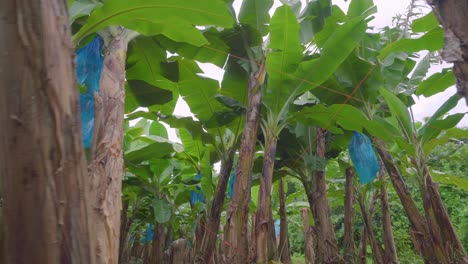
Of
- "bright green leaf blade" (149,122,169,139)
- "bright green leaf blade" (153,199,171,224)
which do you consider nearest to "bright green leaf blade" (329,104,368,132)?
"bright green leaf blade" (153,199,171,224)

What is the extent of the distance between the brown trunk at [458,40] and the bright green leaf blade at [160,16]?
1.37 metres

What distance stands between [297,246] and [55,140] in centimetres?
1101

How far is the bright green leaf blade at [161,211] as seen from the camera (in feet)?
13.1

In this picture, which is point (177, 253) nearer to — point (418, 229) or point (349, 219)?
point (349, 219)

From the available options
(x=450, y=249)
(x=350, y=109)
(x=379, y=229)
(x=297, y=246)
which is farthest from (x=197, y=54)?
(x=297, y=246)

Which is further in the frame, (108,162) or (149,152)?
(149,152)

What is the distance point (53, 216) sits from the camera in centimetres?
71

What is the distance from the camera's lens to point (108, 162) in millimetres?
1804

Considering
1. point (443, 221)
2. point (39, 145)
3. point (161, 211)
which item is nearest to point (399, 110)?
point (443, 221)

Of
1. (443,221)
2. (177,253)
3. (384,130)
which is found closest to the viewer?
(443,221)

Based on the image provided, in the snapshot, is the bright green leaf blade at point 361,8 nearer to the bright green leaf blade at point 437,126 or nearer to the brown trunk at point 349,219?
the bright green leaf blade at point 437,126

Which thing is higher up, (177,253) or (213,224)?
(213,224)

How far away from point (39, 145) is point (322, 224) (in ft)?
8.71

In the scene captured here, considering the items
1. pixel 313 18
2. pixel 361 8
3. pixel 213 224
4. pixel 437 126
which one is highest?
pixel 361 8
